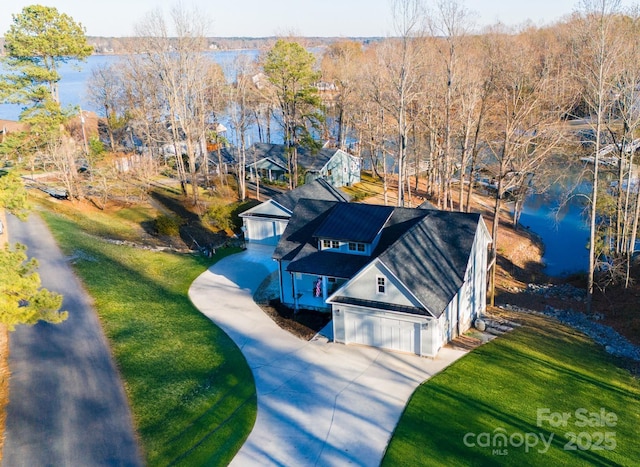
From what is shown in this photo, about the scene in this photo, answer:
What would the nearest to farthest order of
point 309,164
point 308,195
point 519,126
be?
point 308,195 < point 519,126 < point 309,164

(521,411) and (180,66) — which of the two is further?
(180,66)

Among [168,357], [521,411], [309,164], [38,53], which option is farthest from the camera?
[309,164]

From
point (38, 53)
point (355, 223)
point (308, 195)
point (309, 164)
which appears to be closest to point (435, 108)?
point (309, 164)

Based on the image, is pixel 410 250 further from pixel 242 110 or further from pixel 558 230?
pixel 242 110

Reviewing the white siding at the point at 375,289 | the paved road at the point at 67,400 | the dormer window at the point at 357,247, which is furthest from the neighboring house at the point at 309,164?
the paved road at the point at 67,400

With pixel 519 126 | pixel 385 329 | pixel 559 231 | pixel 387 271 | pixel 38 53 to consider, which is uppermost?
pixel 38 53

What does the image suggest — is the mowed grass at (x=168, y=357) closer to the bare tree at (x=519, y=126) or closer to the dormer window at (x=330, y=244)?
the dormer window at (x=330, y=244)

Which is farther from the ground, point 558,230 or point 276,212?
point 276,212
